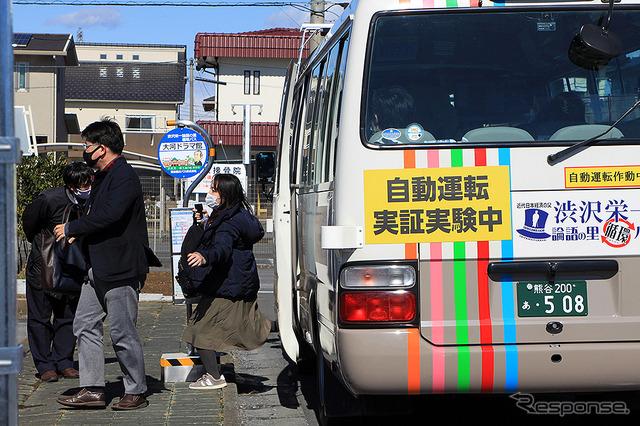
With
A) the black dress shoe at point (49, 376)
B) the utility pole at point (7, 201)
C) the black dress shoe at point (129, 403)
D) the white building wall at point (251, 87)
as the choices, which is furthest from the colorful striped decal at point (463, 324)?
the white building wall at point (251, 87)

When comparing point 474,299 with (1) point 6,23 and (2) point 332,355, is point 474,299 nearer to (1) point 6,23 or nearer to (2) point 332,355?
(2) point 332,355

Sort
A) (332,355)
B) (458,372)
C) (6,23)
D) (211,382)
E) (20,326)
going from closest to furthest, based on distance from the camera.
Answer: (6,23) < (458,372) < (332,355) < (211,382) < (20,326)

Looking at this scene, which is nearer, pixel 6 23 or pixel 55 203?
pixel 6 23

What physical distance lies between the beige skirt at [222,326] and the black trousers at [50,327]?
143cm

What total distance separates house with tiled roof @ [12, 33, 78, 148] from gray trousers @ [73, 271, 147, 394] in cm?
3100

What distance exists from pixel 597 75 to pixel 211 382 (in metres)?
3.91

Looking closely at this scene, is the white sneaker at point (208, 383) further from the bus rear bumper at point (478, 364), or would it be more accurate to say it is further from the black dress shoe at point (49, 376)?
the bus rear bumper at point (478, 364)

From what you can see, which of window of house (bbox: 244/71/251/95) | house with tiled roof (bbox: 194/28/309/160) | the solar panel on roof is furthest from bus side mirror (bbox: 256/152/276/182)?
window of house (bbox: 244/71/251/95)

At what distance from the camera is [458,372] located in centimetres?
432

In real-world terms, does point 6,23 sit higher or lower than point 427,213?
higher

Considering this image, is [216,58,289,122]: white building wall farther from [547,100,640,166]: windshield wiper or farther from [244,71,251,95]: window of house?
[547,100,640,166]: windshield wiper

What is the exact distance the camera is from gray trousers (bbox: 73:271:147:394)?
6.11 metres

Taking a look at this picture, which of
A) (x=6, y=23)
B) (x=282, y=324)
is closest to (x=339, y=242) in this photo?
(x=6, y=23)

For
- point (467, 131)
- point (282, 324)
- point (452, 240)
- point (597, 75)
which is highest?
point (597, 75)
